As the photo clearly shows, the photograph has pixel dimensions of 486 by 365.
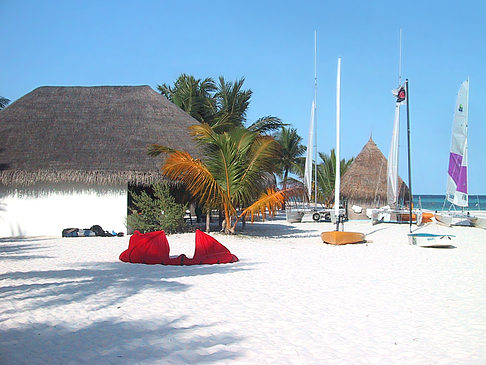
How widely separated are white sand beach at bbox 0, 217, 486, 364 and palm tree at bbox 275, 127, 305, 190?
2380 centimetres

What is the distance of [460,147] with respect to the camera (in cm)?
1894

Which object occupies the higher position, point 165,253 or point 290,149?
point 290,149

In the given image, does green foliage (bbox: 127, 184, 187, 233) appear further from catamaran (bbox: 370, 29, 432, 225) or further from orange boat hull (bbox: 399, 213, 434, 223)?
orange boat hull (bbox: 399, 213, 434, 223)

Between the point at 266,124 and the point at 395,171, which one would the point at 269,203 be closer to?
the point at 395,171

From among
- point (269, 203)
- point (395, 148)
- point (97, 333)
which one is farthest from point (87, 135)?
point (97, 333)

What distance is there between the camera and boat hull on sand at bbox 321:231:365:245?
12742 mm

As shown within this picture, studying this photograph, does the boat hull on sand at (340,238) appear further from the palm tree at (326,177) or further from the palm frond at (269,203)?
the palm tree at (326,177)

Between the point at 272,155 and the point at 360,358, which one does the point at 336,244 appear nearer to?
the point at 272,155

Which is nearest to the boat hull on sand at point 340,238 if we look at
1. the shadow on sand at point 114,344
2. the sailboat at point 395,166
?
the sailboat at point 395,166

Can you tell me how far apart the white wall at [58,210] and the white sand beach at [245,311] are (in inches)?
191

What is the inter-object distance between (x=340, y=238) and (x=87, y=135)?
8.60 metres

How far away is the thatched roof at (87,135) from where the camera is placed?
47.4ft

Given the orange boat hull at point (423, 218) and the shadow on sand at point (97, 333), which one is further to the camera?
the orange boat hull at point (423, 218)

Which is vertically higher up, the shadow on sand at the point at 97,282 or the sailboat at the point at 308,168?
the sailboat at the point at 308,168
